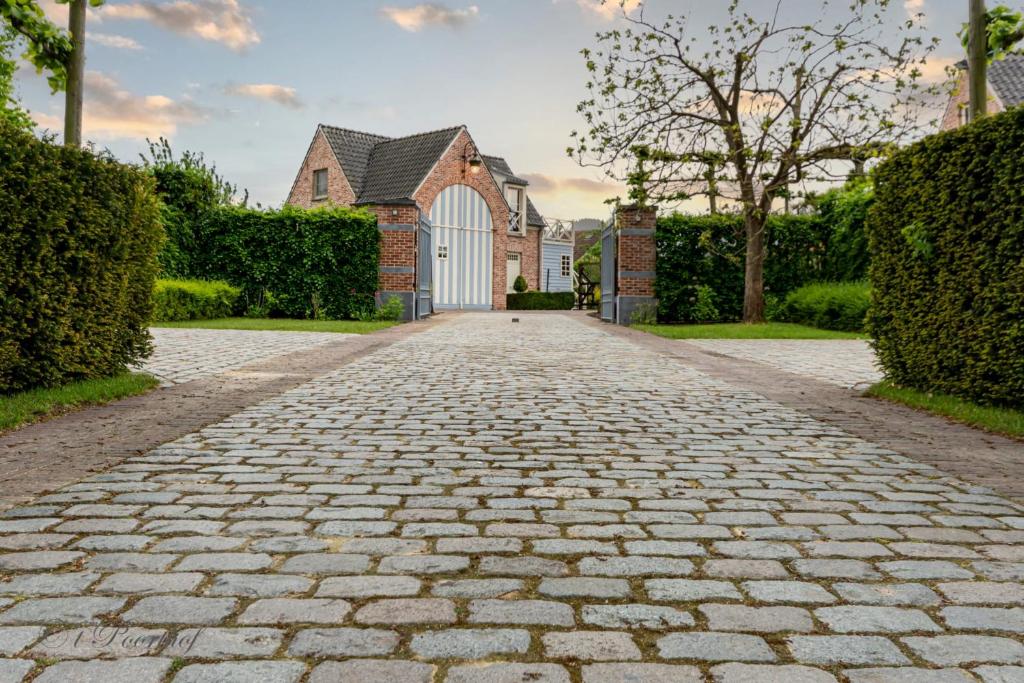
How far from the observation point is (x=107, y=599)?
7.33 feet

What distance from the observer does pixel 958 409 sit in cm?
580

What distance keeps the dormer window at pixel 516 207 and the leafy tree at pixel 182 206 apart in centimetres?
1980

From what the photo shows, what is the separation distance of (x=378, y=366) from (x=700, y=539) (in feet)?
21.8

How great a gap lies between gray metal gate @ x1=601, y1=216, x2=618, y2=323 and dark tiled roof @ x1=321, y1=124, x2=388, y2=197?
14.4 meters

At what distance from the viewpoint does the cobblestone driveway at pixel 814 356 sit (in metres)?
8.44

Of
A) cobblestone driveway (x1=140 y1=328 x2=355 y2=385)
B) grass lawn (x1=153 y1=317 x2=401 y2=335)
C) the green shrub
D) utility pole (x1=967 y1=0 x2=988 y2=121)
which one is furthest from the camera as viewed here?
the green shrub

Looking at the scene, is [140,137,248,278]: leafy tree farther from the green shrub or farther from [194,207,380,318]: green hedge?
the green shrub

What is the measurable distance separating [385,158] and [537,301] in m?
9.40

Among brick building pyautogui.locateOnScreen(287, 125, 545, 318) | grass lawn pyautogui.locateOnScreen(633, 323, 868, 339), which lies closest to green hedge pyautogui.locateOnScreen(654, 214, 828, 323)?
grass lawn pyautogui.locateOnScreen(633, 323, 868, 339)

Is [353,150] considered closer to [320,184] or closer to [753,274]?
[320,184]

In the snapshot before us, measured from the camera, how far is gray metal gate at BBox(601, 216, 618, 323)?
763 inches

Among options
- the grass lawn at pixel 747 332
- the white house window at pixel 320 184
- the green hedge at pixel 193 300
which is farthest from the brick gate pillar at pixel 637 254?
the white house window at pixel 320 184

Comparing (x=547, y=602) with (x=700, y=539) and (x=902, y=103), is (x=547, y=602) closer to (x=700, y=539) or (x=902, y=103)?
(x=700, y=539)

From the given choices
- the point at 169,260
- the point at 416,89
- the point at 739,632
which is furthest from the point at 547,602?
the point at 169,260
